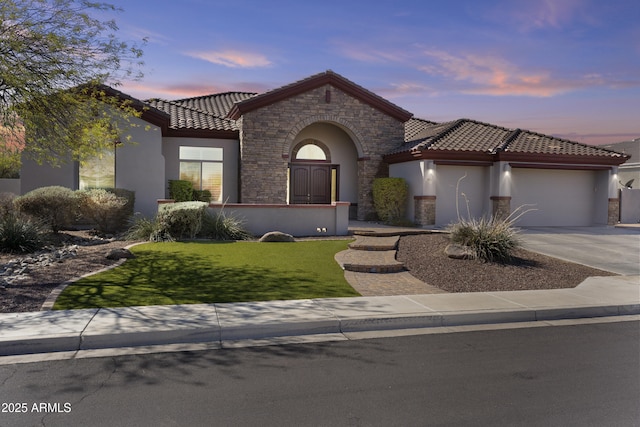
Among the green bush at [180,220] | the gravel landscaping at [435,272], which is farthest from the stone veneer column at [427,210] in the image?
the green bush at [180,220]

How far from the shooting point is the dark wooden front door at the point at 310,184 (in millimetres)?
21719

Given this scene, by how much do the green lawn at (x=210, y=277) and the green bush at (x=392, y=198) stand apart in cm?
781

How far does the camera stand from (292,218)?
15867mm

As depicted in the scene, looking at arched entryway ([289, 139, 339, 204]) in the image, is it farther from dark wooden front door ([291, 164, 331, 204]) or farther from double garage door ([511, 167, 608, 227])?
double garage door ([511, 167, 608, 227])

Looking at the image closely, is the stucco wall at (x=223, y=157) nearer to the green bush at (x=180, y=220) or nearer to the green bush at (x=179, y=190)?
the green bush at (x=179, y=190)

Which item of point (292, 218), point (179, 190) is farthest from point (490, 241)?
point (179, 190)

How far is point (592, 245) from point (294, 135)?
1180cm

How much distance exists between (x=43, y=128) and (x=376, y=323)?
858 cm

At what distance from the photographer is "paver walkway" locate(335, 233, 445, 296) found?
30.4ft

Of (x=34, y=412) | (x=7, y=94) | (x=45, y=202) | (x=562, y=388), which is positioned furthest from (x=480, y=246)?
(x=45, y=202)

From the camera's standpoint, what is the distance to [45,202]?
13812 mm

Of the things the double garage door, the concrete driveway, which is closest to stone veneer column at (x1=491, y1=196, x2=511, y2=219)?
the double garage door

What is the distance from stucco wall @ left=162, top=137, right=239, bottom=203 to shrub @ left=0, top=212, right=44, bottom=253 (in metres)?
8.18

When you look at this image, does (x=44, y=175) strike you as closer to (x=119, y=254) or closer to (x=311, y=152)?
(x=119, y=254)
